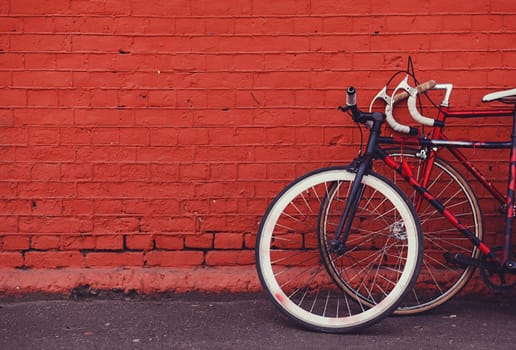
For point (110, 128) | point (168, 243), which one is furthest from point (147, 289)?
point (110, 128)

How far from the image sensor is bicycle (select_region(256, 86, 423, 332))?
420 centimetres

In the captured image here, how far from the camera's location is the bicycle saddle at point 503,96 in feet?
14.1

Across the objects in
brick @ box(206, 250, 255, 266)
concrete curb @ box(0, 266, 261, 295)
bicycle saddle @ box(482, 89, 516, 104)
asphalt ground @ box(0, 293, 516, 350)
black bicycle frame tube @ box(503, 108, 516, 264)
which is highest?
bicycle saddle @ box(482, 89, 516, 104)

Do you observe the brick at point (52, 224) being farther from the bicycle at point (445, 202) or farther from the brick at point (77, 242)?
the bicycle at point (445, 202)

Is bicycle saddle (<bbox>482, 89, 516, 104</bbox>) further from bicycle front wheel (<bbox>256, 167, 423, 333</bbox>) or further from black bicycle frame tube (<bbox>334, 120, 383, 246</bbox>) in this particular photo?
bicycle front wheel (<bbox>256, 167, 423, 333</bbox>)

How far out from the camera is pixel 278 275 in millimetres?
4816

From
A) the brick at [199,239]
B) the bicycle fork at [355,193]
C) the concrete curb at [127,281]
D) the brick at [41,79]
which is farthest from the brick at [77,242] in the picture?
the bicycle fork at [355,193]

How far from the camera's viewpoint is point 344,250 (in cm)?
425

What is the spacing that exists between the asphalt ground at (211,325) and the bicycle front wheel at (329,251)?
0.19 meters

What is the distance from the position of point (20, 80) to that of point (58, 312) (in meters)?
1.37

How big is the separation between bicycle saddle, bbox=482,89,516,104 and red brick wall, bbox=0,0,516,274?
1.14 feet

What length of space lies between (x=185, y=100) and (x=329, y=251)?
1.25m

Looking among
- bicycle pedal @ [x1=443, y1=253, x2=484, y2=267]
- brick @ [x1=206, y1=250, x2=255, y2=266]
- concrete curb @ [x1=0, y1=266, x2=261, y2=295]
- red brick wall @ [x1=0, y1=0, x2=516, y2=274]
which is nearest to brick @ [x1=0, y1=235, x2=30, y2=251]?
red brick wall @ [x1=0, y1=0, x2=516, y2=274]

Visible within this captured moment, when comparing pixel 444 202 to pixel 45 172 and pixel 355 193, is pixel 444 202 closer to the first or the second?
pixel 355 193
